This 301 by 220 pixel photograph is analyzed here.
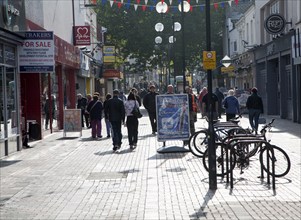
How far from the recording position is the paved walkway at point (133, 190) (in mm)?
8711

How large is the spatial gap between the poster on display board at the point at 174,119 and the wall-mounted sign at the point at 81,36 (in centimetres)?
1543

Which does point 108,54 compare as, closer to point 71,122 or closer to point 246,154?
point 71,122

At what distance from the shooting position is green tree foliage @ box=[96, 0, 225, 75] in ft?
169

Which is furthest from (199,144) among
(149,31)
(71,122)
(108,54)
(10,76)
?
(149,31)

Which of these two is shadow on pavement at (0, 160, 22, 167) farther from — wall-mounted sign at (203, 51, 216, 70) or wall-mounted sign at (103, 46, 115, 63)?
wall-mounted sign at (103, 46, 115, 63)

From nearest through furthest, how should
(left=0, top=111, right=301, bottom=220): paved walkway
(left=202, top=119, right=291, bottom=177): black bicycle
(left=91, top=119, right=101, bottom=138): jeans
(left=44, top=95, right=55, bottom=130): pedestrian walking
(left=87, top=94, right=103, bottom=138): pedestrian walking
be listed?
(left=0, top=111, right=301, bottom=220): paved walkway → (left=202, top=119, right=291, bottom=177): black bicycle → (left=87, top=94, right=103, bottom=138): pedestrian walking → (left=91, top=119, right=101, bottom=138): jeans → (left=44, top=95, right=55, bottom=130): pedestrian walking

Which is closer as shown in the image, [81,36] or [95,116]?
[95,116]

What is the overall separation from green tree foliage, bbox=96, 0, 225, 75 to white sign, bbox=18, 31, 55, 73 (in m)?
31.8

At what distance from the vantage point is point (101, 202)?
959 centimetres

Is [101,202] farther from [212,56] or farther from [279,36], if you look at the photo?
[279,36]

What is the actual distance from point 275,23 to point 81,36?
9.94 metres

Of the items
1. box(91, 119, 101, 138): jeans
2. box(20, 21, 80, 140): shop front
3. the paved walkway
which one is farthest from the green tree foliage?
the paved walkway

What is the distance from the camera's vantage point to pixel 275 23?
95.8 ft

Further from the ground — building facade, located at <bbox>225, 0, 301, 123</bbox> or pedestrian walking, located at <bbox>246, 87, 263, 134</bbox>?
building facade, located at <bbox>225, 0, 301, 123</bbox>
